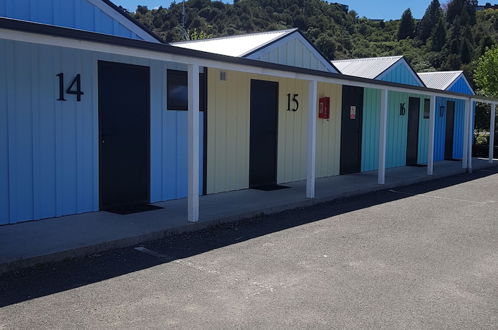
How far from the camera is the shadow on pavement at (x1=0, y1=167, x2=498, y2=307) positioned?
448cm

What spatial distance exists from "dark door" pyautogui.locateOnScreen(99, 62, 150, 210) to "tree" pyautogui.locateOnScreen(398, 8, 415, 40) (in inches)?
3191

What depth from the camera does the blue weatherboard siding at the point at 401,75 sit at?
570 inches

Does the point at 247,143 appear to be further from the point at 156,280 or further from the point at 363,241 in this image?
the point at 156,280

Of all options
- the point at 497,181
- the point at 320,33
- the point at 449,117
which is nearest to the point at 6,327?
the point at 497,181

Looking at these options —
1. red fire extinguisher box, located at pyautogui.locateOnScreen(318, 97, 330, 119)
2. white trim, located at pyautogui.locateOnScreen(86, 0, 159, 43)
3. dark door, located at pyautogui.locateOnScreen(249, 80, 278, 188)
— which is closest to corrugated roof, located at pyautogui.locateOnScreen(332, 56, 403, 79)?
red fire extinguisher box, located at pyautogui.locateOnScreen(318, 97, 330, 119)

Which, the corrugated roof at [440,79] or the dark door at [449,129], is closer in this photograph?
the dark door at [449,129]

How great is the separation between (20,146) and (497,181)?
1113cm

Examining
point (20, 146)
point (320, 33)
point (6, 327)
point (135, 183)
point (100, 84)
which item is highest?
point (320, 33)

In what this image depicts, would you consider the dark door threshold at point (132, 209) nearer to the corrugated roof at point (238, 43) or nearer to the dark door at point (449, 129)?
the corrugated roof at point (238, 43)

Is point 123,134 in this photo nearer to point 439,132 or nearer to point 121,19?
point 121,19

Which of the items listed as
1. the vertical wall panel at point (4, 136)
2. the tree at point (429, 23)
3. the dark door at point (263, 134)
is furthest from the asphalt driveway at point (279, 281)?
the tree at point (429, 23)

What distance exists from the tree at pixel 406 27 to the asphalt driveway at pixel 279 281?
268ft

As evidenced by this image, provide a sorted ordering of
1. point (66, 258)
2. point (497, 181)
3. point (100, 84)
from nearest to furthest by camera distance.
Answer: point (66, 258) < point (100, 84) < point (497, 181)

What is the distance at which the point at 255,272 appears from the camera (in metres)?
5.04
